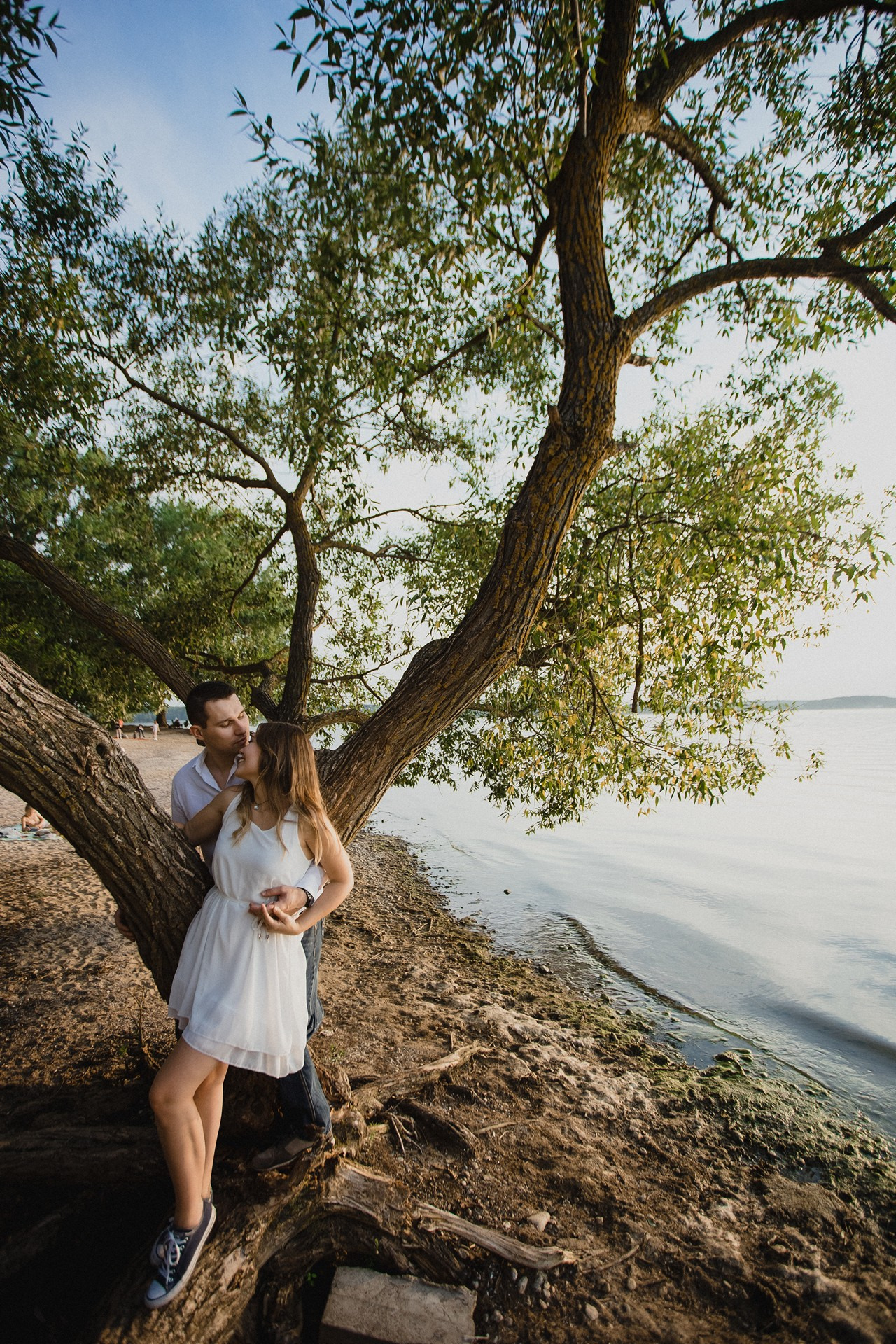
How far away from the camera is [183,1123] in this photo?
2543 millimetres

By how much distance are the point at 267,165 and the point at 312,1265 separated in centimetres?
677

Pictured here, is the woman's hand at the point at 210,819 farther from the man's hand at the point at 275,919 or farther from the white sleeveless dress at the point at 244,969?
the man's hand at the point at 275,919

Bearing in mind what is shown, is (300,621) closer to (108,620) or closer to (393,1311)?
(108,620)

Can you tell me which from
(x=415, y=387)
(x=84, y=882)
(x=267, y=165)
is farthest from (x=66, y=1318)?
(x=84, y=882)

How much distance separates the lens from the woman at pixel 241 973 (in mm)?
2557

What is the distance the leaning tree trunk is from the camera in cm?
279

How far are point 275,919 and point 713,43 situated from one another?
18.8 feet

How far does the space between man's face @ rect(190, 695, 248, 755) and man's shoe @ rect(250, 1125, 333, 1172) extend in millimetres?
1914

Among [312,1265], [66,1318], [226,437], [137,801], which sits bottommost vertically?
[66,1318]

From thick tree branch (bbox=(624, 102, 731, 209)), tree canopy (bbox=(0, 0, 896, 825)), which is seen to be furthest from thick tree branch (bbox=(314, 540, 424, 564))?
thick tree branch (bbox=(624, 102, 731, 209))

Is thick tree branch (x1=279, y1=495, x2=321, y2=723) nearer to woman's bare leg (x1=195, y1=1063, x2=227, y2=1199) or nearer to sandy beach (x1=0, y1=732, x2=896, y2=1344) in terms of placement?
sandy beach (x1=0, y1=732, x2=896, y2=1344)

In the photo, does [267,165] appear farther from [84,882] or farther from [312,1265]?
[84,882]

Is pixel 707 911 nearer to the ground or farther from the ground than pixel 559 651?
nearer to the ground

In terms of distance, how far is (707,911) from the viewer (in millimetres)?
12797
